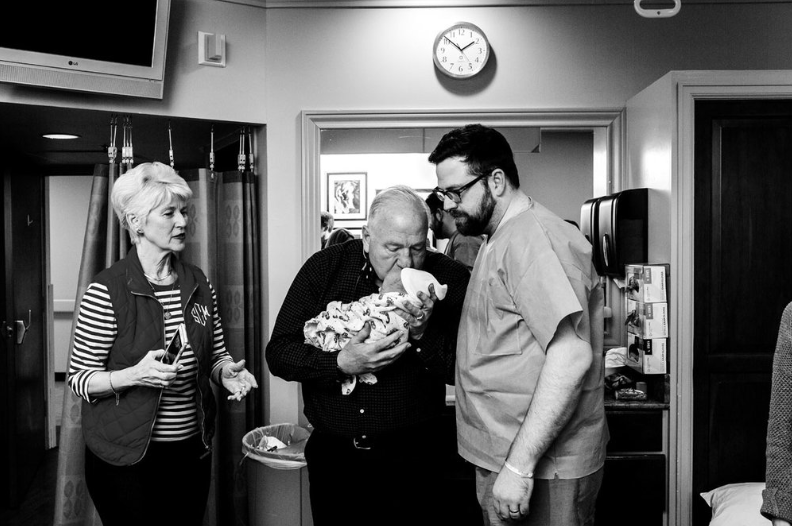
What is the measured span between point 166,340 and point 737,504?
207cm

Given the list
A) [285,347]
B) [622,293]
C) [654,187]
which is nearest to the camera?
[285,347]

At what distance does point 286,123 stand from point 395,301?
156cm

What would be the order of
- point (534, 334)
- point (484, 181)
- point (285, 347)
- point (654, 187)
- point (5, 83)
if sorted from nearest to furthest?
1. point (534, 334)
2. point (484, 181)
3. point (285, 347)
4. point (5, 83)
5. point (654, 187)

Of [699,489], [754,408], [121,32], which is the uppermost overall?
[121,32]

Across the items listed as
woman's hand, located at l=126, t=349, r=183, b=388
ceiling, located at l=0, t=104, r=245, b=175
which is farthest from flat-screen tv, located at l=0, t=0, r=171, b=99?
woman's hand, located at l=126, t=349, r=183, b=388

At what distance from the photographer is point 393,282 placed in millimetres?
1908

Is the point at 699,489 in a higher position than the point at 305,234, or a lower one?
lower

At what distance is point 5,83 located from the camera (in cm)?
257

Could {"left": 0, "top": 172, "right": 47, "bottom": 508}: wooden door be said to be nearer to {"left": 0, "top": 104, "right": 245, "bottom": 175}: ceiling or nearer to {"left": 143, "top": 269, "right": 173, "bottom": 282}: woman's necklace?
{"left": 0, "top": 104, "right": 245, "bottom": 175}: ceiling

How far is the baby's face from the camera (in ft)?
6.20

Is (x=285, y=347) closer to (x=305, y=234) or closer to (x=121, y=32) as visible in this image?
(x=305, y=234)

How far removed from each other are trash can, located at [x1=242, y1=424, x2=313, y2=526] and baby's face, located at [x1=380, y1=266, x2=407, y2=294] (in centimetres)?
125

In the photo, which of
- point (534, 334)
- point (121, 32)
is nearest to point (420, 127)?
point (121, 32)

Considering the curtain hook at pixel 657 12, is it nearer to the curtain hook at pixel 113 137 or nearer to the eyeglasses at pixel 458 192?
the eyeglasses at pixel 458 192
